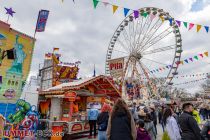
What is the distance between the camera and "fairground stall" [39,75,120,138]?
1067 centimetres

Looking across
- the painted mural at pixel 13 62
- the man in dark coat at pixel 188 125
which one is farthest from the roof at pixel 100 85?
the man in dark coat at pixel 188 125

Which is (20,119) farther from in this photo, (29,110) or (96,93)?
(96,93)

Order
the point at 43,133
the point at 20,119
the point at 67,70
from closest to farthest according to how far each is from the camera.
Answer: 1. the point at 20,119
2. the point at 43,133
3. the point at 67,70

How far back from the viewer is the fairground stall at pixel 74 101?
1067 cm

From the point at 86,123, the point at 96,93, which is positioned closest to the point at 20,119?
the point at 86,123

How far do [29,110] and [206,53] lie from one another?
16.3 meters

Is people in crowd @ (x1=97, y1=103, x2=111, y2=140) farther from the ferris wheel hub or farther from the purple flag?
the ferris wheel hub

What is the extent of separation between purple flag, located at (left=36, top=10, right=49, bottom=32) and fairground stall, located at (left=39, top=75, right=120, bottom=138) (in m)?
3.60

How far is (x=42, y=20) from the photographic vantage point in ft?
41.9

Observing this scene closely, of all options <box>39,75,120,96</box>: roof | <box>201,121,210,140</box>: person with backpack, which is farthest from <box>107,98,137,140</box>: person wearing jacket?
<box>39,75,120,96</box>: roof

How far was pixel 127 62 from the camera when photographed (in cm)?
2619

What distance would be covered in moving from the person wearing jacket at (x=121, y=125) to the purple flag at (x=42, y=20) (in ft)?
32.6

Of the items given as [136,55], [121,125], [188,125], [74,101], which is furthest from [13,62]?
[136,55]

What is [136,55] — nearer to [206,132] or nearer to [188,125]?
[188,125]
